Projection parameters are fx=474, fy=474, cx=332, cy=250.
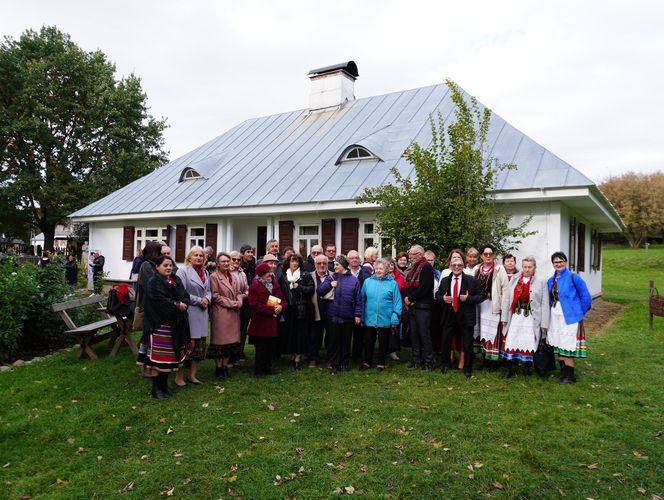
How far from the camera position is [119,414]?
5.18m

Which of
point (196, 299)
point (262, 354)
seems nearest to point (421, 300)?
point (262, 354)

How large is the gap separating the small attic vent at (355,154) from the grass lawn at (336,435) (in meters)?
8.38

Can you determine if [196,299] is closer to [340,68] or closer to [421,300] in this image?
[421,300]

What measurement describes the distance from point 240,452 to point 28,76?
26591 millimetres

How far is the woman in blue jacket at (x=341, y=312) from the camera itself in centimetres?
668

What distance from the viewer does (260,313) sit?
6324 mm

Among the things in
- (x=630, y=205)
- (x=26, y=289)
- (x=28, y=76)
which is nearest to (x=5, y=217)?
(x=28, y=76)

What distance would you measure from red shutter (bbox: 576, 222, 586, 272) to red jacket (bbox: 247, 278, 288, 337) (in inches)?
422

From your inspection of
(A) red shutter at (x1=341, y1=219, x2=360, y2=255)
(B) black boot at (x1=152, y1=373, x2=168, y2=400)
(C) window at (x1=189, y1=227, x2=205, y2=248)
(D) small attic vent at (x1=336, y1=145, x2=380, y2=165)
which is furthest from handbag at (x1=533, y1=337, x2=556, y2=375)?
(C) window at (x1=189, y1=227, x2=205, y2=248)

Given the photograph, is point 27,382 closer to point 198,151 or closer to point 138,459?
point 138,459

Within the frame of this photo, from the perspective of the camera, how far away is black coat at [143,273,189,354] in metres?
5.32

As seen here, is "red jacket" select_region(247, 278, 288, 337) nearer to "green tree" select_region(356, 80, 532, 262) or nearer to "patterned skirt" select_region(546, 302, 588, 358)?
"patterned skirt" select_region(546, 302, 588, 358)

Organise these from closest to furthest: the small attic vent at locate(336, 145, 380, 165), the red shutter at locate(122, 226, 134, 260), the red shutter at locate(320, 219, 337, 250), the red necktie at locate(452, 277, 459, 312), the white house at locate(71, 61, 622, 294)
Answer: the red necktie at locate(452, 277, 459, 312) < the white house at locate(71, 61, 622, 294) < the red shutter at locate(320, 219, 337, 250) < the small attic vent at locate(336, 145, 380, 165) < the red shutter at locate(122, 226, 134, 260)

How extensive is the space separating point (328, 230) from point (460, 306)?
728 cm
